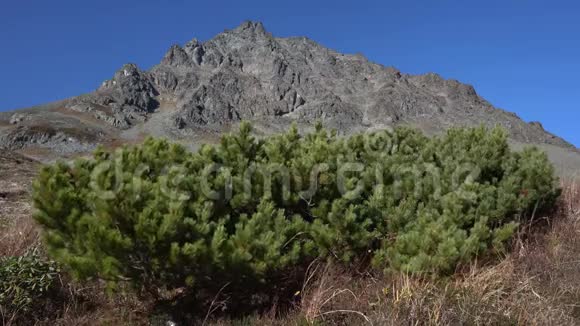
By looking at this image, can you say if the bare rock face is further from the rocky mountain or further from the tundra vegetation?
the tundra vegetation

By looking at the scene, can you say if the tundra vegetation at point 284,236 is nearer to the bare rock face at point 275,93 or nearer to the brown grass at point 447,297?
the brown grass at point 447,297

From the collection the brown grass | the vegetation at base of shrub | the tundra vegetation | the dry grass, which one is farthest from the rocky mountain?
the brown grass

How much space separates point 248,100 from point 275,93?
9.16 m

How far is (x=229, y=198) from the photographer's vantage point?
5383mm

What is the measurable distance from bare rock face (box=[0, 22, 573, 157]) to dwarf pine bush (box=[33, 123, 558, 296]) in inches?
4092

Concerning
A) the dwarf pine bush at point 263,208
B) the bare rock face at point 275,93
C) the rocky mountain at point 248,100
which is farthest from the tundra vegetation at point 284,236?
the bare rock face at point 275,93

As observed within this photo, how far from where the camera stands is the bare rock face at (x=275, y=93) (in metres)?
122

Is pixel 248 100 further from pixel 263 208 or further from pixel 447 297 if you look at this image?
pixel 447 297

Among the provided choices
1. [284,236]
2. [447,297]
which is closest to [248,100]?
[284,236]

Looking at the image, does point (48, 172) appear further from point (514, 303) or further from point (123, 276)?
point (514, 303)

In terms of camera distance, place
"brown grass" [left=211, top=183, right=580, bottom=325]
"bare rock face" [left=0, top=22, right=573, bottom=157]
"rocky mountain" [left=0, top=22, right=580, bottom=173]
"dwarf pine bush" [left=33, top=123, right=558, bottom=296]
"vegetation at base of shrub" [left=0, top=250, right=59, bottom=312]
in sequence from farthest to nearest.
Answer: "bare rock face" [left=0, top=22, right=573, bottom=157], "rocky mountain" [left=0, top=22, right=580, bottom=173], "vegetation at base of shrub" [left=0, top=250, right=59, bottom=312], "brown grass" [left=211, top=183, right=580, bottom=325], "dwarf pine bush" [left=33, top=123, right=558, bottom=296]

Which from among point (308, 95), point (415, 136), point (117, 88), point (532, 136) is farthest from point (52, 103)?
point (415, 136)

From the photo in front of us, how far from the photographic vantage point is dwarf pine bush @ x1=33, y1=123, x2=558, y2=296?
4.55m

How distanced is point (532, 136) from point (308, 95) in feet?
198
